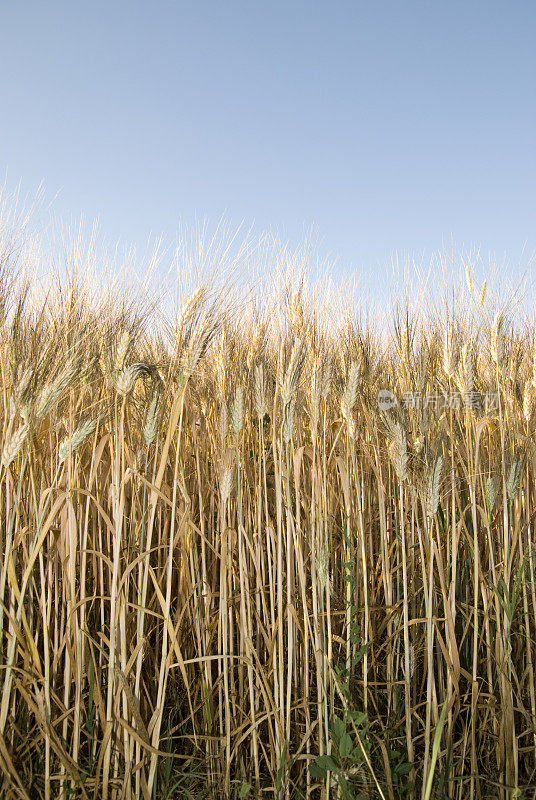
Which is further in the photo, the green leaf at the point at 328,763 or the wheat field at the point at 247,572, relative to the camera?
the wheat field at the point at 247,572

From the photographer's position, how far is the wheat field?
136cm

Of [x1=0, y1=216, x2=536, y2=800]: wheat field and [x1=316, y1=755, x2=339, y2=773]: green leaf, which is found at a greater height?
[x1=0, y1=216, x2=536, y2=800]: wheat field

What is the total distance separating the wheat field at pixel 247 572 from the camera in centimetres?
136

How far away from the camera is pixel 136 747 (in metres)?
1.33

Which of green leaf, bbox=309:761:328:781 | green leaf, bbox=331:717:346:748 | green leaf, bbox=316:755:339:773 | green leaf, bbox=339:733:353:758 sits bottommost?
green leaf, bbox=309:761:328:781

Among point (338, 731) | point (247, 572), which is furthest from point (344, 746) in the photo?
point (247, 572)

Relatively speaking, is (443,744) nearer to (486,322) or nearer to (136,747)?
(136,747)

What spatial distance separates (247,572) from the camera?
5.58 feet

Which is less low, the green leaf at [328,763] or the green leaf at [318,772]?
the green leaf at [328,763]

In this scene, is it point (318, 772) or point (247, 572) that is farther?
point (247, 572)

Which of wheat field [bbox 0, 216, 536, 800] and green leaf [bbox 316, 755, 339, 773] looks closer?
green leaf [bbox 316, 755, 339, 773]

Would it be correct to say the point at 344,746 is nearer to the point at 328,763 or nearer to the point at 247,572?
the point at 328,763

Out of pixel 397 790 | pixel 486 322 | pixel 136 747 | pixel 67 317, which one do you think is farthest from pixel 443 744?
pixel 67 317

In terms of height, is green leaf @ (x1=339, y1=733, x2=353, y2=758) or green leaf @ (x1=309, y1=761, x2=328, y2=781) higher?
green leaf @ (x1=339, y1=733, x2=353, y2=758)
